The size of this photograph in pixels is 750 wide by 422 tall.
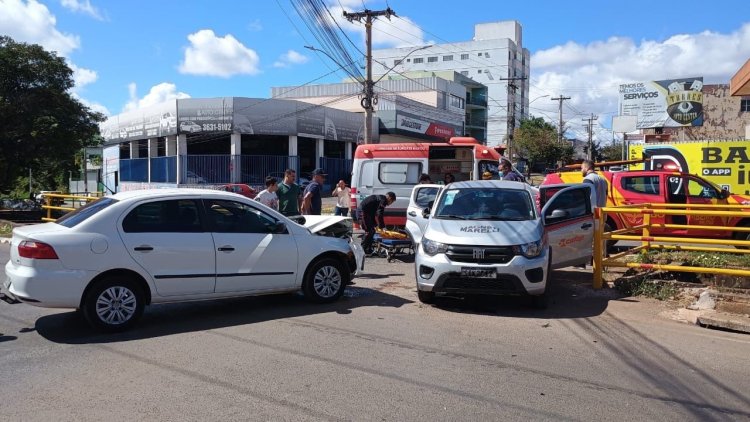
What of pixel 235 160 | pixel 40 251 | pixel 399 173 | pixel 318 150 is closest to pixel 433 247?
pixel 40 251

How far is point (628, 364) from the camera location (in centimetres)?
548

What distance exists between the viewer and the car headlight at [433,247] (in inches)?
293

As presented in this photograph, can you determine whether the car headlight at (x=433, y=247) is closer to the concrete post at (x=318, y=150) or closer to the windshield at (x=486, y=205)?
the windshield at (x=486, y=205)

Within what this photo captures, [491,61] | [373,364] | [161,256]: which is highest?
[491,61]

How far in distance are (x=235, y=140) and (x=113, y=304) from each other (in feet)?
94.8

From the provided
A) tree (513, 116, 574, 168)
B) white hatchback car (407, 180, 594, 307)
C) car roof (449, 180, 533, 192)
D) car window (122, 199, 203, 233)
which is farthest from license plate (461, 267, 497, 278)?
tree (513, 116, 574, 168)

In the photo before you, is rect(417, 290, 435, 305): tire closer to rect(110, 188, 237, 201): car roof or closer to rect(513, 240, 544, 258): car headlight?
rect(513, 240, 544, 258): car headlight

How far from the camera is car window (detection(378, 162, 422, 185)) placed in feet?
51.2

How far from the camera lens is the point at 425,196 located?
39.6 feet

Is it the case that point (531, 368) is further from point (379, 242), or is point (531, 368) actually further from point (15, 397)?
point (379, 242)

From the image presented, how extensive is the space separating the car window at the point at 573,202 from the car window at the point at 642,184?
469 cm

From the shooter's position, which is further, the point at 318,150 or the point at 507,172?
the point at 318,150

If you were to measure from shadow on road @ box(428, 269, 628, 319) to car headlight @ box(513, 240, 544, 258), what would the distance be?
1.74 feet

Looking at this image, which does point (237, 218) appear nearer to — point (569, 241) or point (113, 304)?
point (113, 304)
